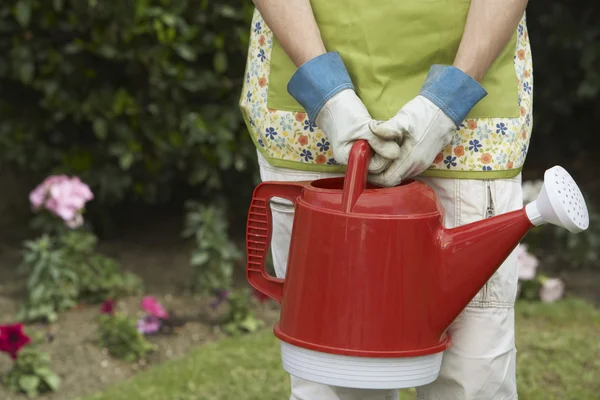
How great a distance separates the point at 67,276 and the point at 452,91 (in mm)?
2338

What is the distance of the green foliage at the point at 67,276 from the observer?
11.8 ft

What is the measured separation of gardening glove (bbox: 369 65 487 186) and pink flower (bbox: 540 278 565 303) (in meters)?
2.28

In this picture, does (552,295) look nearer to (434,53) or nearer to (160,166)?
(160,166)

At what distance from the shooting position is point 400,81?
5.95 feet

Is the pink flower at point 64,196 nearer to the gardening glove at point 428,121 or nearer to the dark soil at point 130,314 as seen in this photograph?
the dark soil at point 130,314

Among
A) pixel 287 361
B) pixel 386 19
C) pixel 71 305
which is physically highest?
pixel 386 19

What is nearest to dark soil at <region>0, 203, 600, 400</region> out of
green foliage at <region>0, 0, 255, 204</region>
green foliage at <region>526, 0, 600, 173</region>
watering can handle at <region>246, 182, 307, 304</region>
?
green foliage at <region>0, 0, 255, 204</region>

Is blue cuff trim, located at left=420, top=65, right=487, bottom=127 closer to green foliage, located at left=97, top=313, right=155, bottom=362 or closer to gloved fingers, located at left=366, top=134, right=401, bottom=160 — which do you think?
gloved fingers, located at left=366, top=134, right=401, bottom=160

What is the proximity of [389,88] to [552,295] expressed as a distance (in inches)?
91.4

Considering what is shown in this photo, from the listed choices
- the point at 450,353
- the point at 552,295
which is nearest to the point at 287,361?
the point at 450,353

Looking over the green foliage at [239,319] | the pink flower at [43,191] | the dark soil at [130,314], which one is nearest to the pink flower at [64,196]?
the pink flower at [43,191]

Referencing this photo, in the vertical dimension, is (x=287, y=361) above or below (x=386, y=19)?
below

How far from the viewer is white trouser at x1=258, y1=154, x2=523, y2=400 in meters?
1.84

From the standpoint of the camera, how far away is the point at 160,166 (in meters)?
3.95
